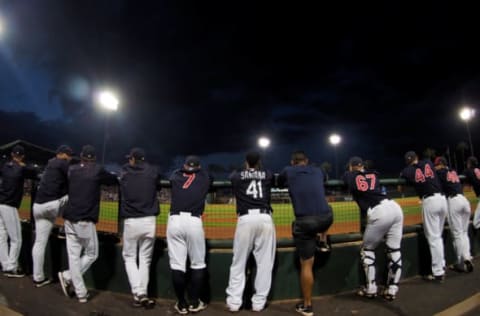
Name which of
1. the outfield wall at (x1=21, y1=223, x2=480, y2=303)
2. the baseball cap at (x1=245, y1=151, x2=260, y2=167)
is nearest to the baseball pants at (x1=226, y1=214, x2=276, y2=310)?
the outfield wall at (x1=21, y1=223, x2=480, y2=303)

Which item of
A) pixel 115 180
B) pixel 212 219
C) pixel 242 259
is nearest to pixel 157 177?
pixel 115 180

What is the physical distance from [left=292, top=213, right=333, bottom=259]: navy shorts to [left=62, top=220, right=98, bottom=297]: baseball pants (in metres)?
2.84

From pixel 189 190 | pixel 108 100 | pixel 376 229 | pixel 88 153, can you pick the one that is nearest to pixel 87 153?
pixel 88 153

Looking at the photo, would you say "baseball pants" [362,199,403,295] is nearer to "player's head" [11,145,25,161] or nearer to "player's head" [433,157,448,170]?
"player's head" [433,157,448,170]

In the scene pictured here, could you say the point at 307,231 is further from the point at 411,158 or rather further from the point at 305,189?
the point at 411,158

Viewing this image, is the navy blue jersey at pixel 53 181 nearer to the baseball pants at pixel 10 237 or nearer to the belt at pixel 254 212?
the baseball pants at pixel 10 237

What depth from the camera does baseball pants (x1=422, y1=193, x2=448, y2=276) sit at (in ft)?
14.3

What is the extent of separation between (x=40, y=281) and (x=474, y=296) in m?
6.24

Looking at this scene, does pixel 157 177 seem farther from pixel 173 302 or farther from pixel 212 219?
pixel 212 219

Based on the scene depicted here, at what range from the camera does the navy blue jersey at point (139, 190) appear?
3641 millimetres

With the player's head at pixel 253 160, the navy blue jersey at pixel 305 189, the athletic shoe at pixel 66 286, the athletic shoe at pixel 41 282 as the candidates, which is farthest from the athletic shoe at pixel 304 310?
the athletic shoe at pixel 41 282

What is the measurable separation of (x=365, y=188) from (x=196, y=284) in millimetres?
2702

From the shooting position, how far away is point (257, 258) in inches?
137

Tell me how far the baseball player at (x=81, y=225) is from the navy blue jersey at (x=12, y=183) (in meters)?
1.59
